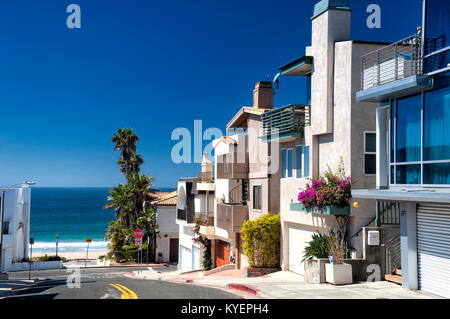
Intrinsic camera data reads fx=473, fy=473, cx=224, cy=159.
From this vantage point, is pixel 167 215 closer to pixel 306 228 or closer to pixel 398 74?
pixel 306 228

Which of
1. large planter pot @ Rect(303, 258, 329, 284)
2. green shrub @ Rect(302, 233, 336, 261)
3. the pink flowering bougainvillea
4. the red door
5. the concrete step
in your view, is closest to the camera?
the concrete step

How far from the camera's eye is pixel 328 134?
846 inches

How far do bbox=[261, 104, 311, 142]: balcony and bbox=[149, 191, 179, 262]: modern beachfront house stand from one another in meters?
29.8

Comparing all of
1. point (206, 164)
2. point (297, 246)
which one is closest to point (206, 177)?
point (206, 164)

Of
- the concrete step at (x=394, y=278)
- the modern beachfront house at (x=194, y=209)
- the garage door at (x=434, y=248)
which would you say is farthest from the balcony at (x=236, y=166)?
the garage door at (x=434, y=248)

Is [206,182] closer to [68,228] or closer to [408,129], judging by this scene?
[408,129]

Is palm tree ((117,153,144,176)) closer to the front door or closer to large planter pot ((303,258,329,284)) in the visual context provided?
the front door

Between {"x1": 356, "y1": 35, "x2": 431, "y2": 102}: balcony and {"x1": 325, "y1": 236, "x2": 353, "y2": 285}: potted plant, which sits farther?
{"x1": 325, "y1": 236, "x2": 353, "y2": 285}: potted plant

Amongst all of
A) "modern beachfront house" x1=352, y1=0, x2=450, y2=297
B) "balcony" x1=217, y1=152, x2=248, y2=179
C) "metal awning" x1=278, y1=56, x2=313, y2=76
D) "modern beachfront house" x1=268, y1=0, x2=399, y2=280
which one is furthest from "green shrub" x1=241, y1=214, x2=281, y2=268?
"modern beachfront house" x1=352, y1=0, x2=450, y2=297

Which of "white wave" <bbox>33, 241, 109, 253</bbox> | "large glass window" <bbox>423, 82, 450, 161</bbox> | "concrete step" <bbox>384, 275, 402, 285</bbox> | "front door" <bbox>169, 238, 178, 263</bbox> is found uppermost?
"large glass window" <bbox>423, 82, 450, 161</bbox>

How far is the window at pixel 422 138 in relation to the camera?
14.1 metres

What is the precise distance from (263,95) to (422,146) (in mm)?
17469

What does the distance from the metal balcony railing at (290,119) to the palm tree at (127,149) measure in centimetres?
3490

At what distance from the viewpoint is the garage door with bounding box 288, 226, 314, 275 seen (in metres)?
23.5
